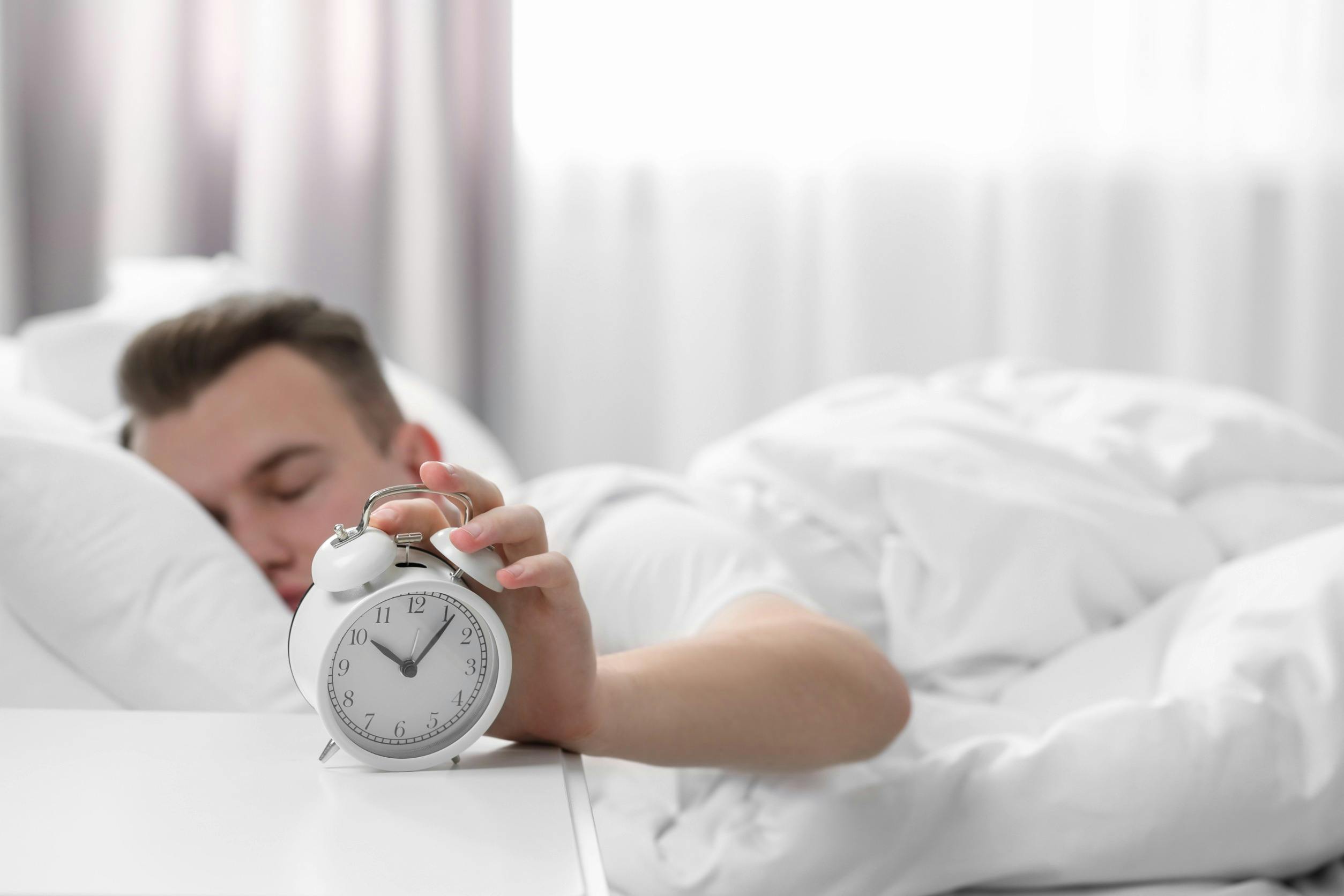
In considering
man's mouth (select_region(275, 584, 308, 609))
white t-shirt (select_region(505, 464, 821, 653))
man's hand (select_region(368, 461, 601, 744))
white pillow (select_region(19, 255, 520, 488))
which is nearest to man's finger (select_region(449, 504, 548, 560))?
man's hand (select_region(368, 461, 601, 744))

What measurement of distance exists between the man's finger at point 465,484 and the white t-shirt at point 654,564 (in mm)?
292

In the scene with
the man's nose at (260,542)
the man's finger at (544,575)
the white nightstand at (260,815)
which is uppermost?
the man's finger at (544,575)

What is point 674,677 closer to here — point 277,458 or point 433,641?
point 433,641

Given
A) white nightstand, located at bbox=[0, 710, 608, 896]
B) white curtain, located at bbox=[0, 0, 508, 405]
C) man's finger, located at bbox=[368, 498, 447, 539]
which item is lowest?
white nightstand, located at bbox=[0, 710, 608, 896]

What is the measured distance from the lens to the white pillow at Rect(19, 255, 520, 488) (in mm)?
1366

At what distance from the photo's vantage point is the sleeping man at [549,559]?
56 centimetres

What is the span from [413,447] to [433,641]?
574mm

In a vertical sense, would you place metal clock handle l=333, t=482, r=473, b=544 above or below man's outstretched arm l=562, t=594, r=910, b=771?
above

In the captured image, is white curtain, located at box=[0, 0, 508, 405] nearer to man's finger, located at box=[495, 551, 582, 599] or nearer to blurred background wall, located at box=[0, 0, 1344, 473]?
blurred background wall, located at box=[0, 0, 1344, 473]

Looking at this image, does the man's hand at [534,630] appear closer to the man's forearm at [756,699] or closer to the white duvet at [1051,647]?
the man's forearm at [756,699]

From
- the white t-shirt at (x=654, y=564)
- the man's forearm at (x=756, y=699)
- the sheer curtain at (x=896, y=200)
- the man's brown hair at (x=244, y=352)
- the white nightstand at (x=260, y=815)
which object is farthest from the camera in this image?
the sheer curtain at (x=896, y=200)

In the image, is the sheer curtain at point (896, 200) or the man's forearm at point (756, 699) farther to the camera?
the sheer curtain at point (896, 200)

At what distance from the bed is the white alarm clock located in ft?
1.02

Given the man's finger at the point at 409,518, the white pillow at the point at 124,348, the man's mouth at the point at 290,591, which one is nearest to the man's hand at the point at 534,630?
the man's finger at the point at 409,518
